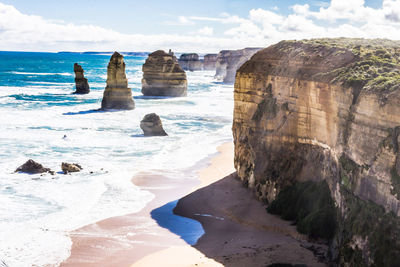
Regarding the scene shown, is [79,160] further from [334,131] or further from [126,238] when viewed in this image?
[334,131]

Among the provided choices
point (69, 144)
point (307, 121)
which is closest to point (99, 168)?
point (69, 144)

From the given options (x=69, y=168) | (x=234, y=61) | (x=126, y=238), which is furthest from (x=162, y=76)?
(x=126, y=238)

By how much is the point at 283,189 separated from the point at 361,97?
17.7ft

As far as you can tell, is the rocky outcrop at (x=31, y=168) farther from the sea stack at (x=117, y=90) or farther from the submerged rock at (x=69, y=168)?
the sea stack at (x=117, y=90)

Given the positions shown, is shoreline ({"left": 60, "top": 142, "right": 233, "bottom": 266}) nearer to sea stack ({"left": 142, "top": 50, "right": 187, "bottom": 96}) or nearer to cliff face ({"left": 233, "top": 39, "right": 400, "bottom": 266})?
cliff face ({"left": 233, "top": 39, "right": 400, "bottom": 266})

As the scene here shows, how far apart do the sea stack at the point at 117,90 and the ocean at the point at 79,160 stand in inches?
61.9

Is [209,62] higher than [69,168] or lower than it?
higher

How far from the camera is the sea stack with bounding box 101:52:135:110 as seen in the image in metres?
46.1

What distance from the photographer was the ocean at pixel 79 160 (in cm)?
1520

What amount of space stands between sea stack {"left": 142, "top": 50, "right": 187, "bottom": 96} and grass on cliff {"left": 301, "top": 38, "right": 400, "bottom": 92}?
46572 millimetres

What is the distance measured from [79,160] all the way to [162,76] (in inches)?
1474

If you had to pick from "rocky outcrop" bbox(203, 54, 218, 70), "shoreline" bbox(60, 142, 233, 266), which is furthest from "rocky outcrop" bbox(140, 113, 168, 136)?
"rocky outcrop" bbox(203, 54, 218, 70)

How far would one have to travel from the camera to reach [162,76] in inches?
2411

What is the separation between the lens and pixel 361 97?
11.1m
